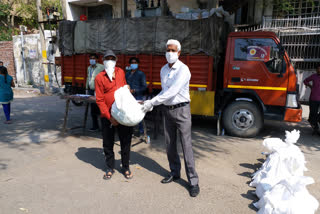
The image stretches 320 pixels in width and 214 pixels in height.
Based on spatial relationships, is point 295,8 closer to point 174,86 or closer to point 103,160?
point 174,86

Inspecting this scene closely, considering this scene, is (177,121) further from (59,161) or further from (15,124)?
(15,124)

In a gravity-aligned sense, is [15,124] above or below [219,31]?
below

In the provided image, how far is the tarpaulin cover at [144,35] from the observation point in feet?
18.2

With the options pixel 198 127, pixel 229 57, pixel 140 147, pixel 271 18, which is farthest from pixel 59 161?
pixel 271 18

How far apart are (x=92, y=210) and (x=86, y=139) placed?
280cm

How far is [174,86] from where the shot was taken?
3.03 meters

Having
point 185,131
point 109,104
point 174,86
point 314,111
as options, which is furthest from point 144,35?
point 314,111

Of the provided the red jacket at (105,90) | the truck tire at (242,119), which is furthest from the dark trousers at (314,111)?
the red jacket at (105,90)

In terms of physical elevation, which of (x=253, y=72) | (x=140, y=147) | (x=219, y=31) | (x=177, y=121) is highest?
(x=219, y=31)

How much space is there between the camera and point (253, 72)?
5.34 m

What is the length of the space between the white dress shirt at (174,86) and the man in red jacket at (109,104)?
69 centimetres

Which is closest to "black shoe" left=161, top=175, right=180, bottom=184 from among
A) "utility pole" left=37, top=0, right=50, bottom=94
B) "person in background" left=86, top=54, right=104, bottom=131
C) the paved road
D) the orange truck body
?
the paved road

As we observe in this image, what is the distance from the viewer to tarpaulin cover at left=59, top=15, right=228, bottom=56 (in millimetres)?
5555

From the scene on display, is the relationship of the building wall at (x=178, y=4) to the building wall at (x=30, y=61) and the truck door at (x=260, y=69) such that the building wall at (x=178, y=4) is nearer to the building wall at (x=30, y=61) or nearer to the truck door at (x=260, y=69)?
the building wall at (x=30, y=61)
